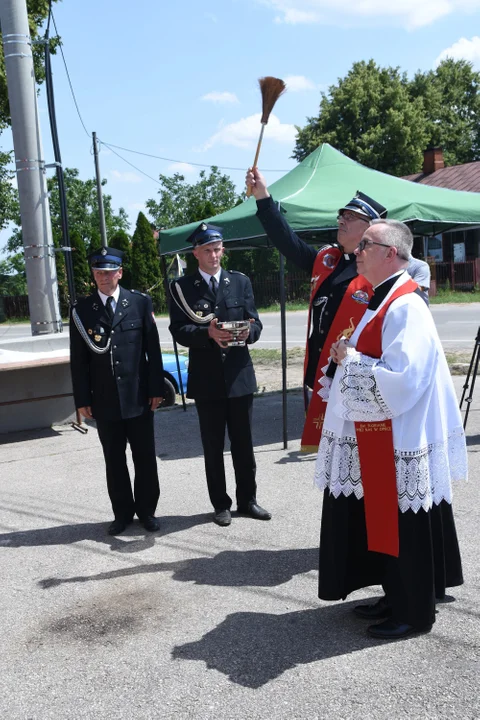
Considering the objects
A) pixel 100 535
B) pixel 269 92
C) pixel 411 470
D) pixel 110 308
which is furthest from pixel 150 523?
pixel 269 92

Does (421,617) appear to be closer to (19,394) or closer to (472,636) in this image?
(472,636)

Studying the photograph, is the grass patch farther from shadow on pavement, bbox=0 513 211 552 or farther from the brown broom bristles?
the brown broom bristles

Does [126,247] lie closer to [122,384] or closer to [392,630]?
[122,384]

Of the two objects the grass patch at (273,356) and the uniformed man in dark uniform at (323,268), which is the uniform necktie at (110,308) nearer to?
the uniformed man in dark uniform at (323,268)

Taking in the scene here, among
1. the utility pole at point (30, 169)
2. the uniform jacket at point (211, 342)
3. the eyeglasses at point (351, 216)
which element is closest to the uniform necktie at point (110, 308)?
the uniform jacket at point (211, 342)

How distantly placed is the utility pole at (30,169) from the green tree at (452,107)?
132 ft

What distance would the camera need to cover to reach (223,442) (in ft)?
17.5

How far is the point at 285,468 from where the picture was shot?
6.68 meters

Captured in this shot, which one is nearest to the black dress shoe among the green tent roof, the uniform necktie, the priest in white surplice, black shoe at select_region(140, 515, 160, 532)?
the priest in white surplice

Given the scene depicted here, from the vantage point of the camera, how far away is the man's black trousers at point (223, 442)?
5324 mm

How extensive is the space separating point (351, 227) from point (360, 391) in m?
1.32

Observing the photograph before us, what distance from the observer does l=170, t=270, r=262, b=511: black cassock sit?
17.3 ft

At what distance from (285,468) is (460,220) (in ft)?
12.0

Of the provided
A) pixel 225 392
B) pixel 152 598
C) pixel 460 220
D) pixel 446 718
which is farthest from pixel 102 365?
pixel 460 220
